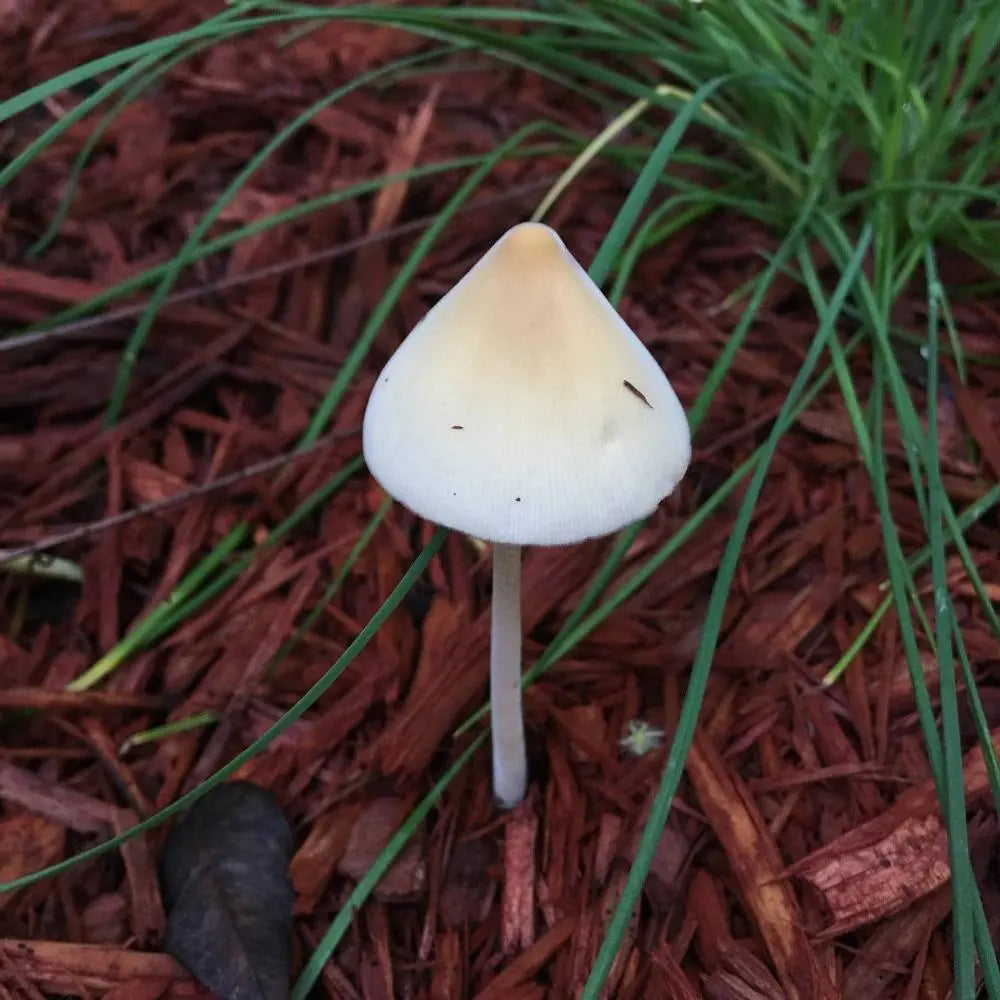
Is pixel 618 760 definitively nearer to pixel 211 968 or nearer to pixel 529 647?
pixel 529 647

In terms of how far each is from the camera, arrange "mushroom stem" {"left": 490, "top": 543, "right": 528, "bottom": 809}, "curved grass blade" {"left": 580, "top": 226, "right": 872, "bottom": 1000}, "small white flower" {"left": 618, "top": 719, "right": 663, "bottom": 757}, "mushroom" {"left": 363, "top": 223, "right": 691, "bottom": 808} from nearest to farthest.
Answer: "mushroom" {"left": 363, "top": 223, "right": 691, "bottom": 808} < "curved grass blade" {"left": 580, "top": 226, "right": 872, "bottom": 1000} < "mushroom stem" {"left": 490, "top": 543, "right": 528, "bottom": 809} < "small white flower" {"left": 618, "top": 719, "right": 663, "bottom": 757}

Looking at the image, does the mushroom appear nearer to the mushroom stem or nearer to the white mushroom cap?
the white mushroom cap

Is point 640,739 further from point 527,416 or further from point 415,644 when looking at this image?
point 527,416

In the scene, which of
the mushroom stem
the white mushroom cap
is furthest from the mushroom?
the mushroom stem

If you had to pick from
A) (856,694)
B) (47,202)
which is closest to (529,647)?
(856,694)

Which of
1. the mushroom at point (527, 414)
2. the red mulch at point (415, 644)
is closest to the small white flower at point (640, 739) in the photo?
the red mulch at point (415, 644)

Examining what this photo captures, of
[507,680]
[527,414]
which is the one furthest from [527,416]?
[507,680]
